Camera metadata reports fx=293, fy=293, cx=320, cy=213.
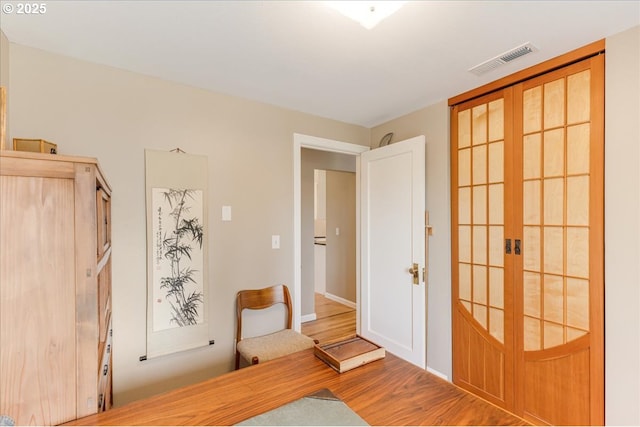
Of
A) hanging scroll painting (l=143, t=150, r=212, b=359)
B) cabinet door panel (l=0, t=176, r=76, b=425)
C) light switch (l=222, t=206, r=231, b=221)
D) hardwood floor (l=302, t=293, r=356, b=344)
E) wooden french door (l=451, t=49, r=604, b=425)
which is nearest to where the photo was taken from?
cabinet door panel (l=0, t=176, r=76, b=425)

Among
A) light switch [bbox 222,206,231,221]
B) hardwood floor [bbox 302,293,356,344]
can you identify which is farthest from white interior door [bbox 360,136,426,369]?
light switch [bbox 222,206,231,221]

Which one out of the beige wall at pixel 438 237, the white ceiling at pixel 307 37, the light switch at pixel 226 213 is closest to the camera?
the white ceiling at pixel 307 37

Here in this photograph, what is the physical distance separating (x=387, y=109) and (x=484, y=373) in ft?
7.39

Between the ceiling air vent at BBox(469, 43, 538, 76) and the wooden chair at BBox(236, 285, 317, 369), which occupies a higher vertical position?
the ceiling air vent at BBox(469, 43, 538, 76)

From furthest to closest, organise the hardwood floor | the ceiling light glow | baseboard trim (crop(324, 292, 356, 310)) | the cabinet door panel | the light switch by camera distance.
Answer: baseboard trim (crop(324, 292, 356, 310))
the hardwood floor
the light switch
the ceiling light glow
the cabinet door panel

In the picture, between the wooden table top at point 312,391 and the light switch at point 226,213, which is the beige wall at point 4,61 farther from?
the wooden table top at point 312,391

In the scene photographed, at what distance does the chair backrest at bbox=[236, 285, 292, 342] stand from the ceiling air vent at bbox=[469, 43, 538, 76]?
2199 mm

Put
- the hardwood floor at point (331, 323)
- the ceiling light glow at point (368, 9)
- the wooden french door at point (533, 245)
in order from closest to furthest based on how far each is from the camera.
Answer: the ceiling light glow at point (368, 9), the wooden french door at point (533, 245), the hardwood floor at point (331, 323)

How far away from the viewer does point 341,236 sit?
15.8 feet

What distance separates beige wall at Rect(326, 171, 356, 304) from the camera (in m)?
4.65

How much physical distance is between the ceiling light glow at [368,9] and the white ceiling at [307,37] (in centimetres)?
13

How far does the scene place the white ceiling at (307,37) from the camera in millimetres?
1360

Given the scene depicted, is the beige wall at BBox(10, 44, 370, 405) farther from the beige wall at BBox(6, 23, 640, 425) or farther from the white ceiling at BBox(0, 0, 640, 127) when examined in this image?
the white ceiling at BBox(0, 0, 640, 127)

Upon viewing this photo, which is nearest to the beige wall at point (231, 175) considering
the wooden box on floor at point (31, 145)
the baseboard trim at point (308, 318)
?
the wooden box on floor at point (31, 145)
